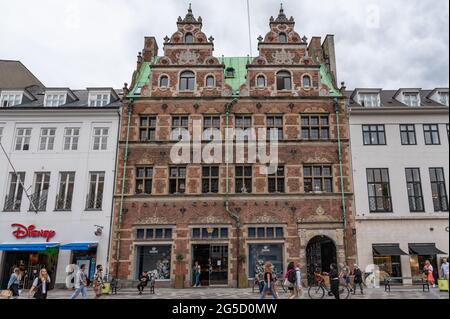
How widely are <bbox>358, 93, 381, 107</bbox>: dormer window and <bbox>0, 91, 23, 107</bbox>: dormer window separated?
2342 cm

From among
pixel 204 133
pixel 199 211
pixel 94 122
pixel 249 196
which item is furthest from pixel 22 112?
pixel 249 196

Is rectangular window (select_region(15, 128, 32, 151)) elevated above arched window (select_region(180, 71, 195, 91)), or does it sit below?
below

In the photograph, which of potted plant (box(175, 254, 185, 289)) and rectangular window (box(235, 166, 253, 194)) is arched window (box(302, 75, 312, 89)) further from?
potted plant (box(175, 254, 185, 289))

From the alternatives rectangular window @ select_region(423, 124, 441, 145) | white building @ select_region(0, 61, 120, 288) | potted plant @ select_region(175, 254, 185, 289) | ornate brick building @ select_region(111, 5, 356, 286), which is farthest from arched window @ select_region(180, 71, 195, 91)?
rectangular window @ select_region(423, 124, 441, 145)

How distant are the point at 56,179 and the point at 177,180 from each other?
7569 mm

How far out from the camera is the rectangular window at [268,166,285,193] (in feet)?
69.9

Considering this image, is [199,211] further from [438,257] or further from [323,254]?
[438,257]

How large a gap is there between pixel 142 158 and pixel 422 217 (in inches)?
684

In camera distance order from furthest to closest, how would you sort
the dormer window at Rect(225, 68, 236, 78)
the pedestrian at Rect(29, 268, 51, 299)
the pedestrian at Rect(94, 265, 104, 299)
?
the dormer window at Rect(225, 68, 236, 78), the pedestrian at Rect(94, 265, 104, 299), the pedestrian at Rect(29, 268, 51, 299)

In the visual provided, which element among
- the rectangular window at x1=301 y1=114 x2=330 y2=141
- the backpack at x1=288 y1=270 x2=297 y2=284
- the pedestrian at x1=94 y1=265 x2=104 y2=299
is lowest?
the pedestrian at x1=94 y1=265 x2=104 y2=299

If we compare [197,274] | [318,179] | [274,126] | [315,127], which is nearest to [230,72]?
[274,126]

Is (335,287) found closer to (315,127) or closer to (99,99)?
(315,127)

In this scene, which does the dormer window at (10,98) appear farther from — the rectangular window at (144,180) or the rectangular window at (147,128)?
the rectangular window at (144,180)

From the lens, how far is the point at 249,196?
2089 centimetres
